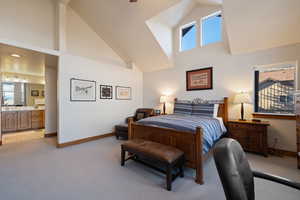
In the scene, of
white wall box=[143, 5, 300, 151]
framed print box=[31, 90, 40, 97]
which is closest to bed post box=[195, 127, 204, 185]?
white wall box=[143, 5, 300, 151]

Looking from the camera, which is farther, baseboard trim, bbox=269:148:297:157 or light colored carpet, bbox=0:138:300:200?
baseboard trim, bbox=269:148:297:157

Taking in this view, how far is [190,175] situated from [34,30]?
472cm

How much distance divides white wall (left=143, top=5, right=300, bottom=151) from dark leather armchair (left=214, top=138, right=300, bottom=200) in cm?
272

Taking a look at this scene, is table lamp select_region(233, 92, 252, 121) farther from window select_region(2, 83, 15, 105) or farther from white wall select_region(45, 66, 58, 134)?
window select_region(2, 83, 15, 105)

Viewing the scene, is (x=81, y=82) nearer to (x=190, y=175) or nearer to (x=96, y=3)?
(x=96, y=3)

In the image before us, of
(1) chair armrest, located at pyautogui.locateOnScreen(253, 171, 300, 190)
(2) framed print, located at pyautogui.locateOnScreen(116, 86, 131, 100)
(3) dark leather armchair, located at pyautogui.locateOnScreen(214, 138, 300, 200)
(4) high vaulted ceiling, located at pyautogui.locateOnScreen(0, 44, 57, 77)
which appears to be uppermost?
→ (4) high vaulted ceiling, located at pyautogui.locateOnScreen(0, 44, 57, 77)

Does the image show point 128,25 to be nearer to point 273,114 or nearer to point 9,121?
point 273,114

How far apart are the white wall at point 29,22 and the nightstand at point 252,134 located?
198 inches

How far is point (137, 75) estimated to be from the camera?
554cm

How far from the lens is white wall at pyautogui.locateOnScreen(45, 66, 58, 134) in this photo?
444 cm

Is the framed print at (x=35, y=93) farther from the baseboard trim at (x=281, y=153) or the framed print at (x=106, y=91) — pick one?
the baseboard trim at (x=281, y=153)

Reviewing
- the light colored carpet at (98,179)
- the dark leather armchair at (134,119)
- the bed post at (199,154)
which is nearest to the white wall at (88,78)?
the dark leather armchair at (134,119)

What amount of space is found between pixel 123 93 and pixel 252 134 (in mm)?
3992

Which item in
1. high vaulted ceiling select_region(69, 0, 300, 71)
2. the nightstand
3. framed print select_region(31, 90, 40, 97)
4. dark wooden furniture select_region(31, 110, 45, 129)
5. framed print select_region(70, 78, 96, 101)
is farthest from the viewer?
framed print select_region(31, 90, 40, 97)
